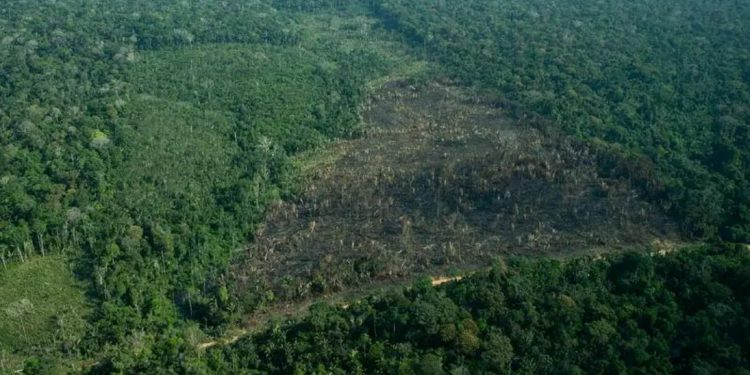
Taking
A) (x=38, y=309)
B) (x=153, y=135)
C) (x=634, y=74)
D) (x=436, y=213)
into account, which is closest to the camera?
(x=38, y=309)

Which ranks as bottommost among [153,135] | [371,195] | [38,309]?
[38,309]

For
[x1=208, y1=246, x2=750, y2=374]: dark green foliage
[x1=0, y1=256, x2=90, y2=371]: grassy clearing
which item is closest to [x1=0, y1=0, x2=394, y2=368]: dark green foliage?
[x1=0, y1=256, x2=90, y2=371]: grassy clearing

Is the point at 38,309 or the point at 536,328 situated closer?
the point at 536,328

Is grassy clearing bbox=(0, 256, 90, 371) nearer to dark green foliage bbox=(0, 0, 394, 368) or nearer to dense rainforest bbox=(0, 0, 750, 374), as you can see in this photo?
dense rainforest bbox=(0, 0, 750, 374)

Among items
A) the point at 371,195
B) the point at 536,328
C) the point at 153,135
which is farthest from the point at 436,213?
the point at 153,135

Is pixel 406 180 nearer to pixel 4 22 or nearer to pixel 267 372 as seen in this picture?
pixel 267 372

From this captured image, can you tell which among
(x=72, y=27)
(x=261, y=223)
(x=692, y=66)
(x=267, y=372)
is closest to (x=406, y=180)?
(x=261, y=223)

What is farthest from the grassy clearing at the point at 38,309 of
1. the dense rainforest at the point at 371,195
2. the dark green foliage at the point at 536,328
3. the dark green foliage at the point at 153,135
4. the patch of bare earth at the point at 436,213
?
the dark green foliage at the point at 536,328

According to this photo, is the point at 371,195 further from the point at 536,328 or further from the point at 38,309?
the point at 38,309
